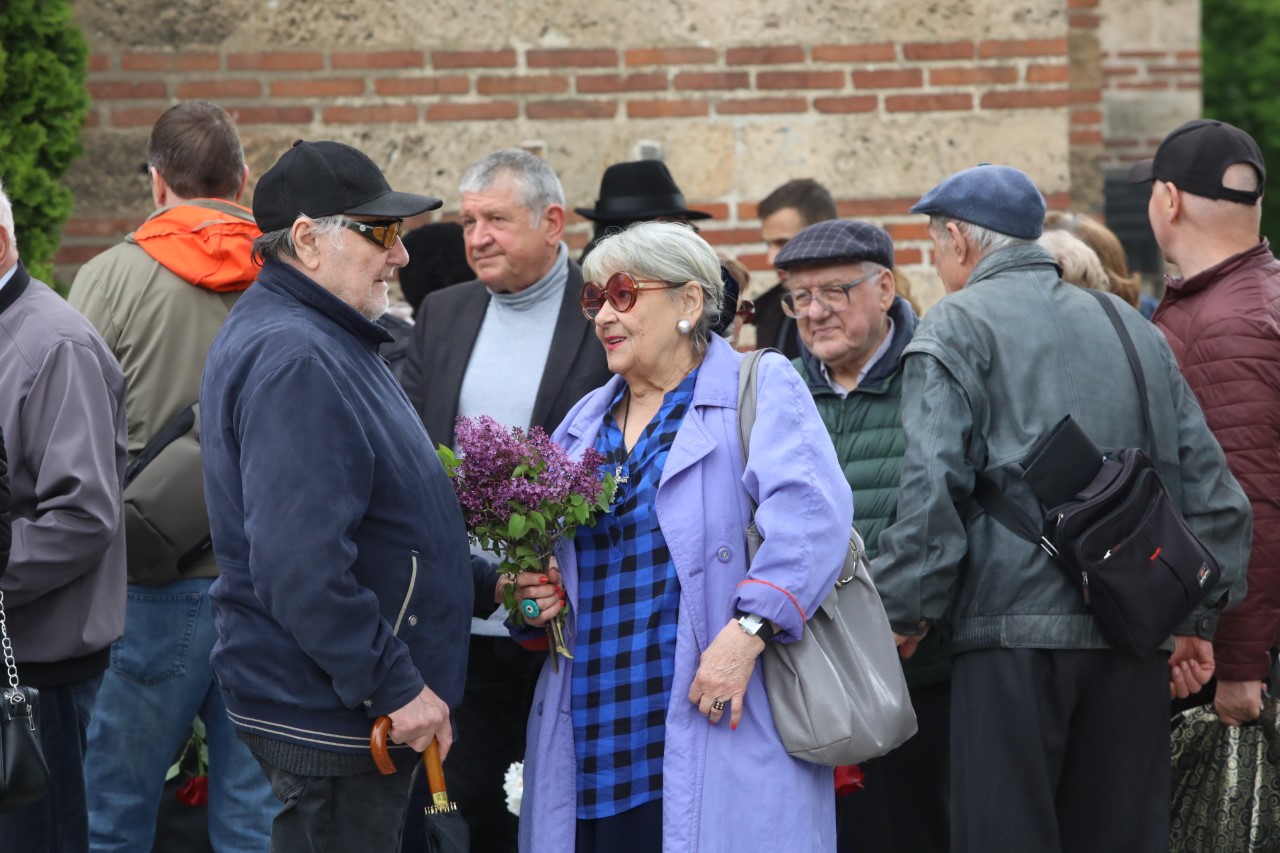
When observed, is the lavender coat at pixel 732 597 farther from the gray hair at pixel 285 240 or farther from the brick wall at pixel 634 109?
the brick wall at pixel 634 109

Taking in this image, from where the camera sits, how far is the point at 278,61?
6.57m

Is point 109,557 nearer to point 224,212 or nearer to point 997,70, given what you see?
point 224,212

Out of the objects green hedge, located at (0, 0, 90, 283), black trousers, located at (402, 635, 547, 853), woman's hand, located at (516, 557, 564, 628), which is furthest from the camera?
green hedge, located at (0, 0, 90, 283)

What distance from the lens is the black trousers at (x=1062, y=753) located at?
375 centimetres

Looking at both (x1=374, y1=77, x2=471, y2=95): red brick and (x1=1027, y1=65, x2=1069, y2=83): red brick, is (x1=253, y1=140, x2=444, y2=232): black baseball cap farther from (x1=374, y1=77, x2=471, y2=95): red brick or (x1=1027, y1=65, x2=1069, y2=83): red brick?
(x1=1027, y1=65, x2=1069, y2=83): red brick

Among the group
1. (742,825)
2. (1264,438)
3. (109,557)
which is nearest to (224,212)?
(109,557)

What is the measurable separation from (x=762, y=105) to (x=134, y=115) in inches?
109

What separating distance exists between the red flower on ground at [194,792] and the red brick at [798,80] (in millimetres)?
3870

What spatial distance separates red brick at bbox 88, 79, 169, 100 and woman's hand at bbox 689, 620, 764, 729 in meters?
4.36

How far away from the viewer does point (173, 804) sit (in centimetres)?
491

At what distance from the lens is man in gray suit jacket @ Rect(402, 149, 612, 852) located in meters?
4.67

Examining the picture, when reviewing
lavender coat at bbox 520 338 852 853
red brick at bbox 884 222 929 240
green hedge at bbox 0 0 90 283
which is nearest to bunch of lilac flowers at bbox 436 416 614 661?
lavender coat at bbox 520 338 852 853

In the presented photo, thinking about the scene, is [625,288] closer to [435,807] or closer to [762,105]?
[435,807]

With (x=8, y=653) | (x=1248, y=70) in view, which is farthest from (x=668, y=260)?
(x=1248, y=70)
